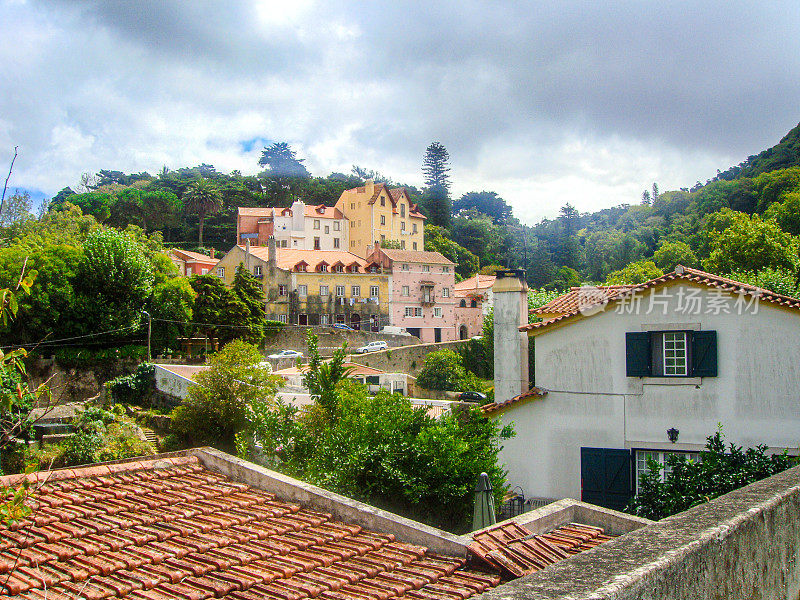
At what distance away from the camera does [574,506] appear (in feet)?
28.0

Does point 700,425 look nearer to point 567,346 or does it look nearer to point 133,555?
point 567,346

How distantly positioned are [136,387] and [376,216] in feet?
153

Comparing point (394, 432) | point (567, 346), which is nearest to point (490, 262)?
point (567, 346)

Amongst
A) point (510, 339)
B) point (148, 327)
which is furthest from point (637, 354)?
point (148, 327)

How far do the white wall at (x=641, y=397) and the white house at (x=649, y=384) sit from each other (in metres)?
0.02

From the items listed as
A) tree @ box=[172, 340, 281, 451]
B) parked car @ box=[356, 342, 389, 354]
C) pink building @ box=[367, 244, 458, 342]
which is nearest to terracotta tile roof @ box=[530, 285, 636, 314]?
tree @ box=[172, 340, 281, 451]

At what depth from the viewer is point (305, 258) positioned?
213 feet

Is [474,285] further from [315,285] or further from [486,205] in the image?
[486,205]

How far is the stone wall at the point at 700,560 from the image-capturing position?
2945 mm

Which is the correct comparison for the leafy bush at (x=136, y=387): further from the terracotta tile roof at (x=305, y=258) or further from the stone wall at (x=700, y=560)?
the stone wall at (x=700, y=560)

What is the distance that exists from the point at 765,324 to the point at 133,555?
12869 millimetres

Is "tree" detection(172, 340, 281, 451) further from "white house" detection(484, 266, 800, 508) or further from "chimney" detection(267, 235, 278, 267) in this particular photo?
"chimney" detection(267, 235, 278, 267)

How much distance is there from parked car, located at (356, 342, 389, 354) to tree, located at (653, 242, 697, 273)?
98.9ft

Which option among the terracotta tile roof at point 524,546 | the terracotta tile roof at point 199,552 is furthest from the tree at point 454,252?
the terracotta tile roof at point 199,552
